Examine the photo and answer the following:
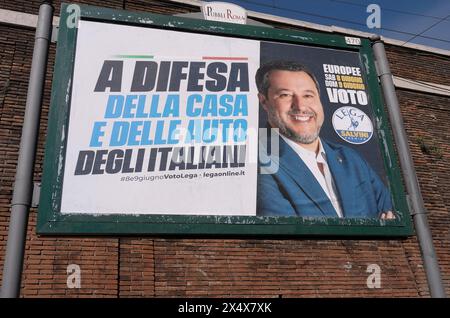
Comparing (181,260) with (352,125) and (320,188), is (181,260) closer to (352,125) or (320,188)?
(320,188)

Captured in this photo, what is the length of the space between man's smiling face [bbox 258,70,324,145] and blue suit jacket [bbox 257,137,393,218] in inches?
7.4

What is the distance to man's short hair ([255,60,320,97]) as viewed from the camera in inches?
175

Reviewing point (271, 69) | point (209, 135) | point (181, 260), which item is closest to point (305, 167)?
point (209, 135)

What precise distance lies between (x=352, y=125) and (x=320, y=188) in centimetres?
93

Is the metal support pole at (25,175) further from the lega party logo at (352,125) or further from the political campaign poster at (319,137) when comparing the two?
the lega party logo at (352,125)

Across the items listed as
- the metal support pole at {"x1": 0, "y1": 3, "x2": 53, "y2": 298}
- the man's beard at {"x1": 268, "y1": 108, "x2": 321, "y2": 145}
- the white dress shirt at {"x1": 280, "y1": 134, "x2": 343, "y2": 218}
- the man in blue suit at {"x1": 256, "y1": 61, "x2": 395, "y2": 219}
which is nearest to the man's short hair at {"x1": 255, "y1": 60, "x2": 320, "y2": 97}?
the man in blue suit at {"x1": 256, "y1": 61, "x2": 395, "y2": 219}

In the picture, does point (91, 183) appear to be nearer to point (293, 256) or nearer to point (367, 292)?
point (293, 256)

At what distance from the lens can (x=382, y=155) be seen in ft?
14.8

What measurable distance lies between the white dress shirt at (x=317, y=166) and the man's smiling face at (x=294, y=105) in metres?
0.09

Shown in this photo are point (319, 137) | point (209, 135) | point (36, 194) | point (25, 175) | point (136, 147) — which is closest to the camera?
point (25, 175)

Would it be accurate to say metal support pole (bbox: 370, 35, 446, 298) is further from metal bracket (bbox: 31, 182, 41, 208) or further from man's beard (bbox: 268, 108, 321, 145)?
metal bracket (bbox: 31, 182, 41, 208)

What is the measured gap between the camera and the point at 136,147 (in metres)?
3.74

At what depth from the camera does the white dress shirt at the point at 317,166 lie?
4.08 m

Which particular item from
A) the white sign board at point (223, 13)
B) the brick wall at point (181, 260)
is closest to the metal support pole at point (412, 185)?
the white sign board at point (223, 13)
